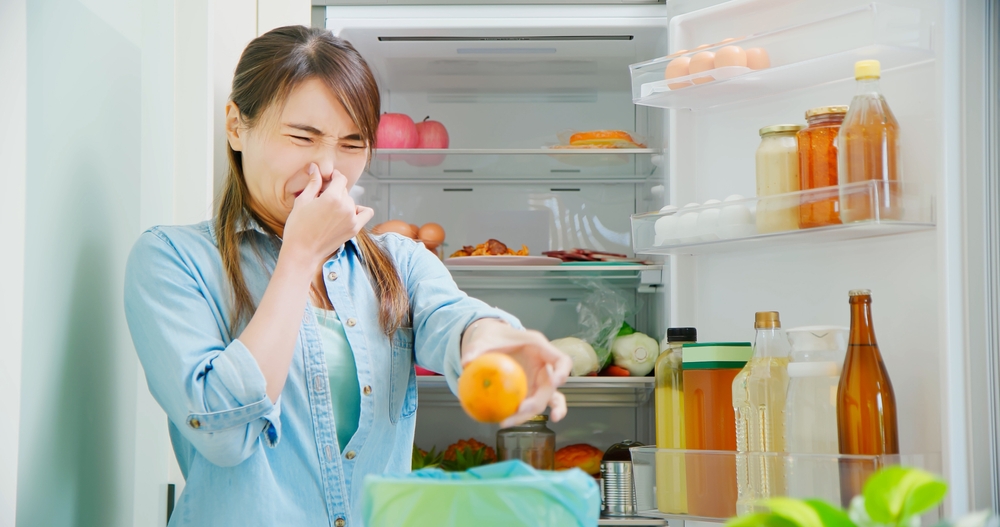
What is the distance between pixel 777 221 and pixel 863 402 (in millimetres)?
295

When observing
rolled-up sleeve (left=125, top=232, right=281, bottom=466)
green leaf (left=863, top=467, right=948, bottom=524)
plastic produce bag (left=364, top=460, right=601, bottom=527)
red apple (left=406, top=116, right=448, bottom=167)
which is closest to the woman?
rolled-up sleeve (left=125, top=232, right=281, bottom=466)

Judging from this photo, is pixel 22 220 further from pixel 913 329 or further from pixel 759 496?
pixel 913 329

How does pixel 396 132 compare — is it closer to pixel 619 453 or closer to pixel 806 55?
pixel 619 453

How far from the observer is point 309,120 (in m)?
0.99

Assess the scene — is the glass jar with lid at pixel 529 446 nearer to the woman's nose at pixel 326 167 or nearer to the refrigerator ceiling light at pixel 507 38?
the refrigerator ceiling light at pixel 507 38

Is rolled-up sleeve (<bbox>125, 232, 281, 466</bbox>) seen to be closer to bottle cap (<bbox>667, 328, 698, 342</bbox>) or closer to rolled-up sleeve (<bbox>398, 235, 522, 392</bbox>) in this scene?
rolled-up sleeve (<bbox>398, 235, 522, 392</bbox>)

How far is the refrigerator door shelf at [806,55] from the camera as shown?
3.86 feet

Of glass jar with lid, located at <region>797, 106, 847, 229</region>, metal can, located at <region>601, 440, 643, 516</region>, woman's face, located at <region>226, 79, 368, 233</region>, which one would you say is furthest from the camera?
metal can, located at <region>601, 440, 643, 516</region>

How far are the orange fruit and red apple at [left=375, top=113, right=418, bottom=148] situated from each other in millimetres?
1487

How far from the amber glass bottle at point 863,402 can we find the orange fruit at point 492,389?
66 cm

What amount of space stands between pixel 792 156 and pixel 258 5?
1.02 metres

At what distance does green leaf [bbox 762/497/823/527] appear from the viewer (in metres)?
0.49

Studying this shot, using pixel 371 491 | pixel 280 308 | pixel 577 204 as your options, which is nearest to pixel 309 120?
pixel 280 308

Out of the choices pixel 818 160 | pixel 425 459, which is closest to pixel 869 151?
pixel 818 160
